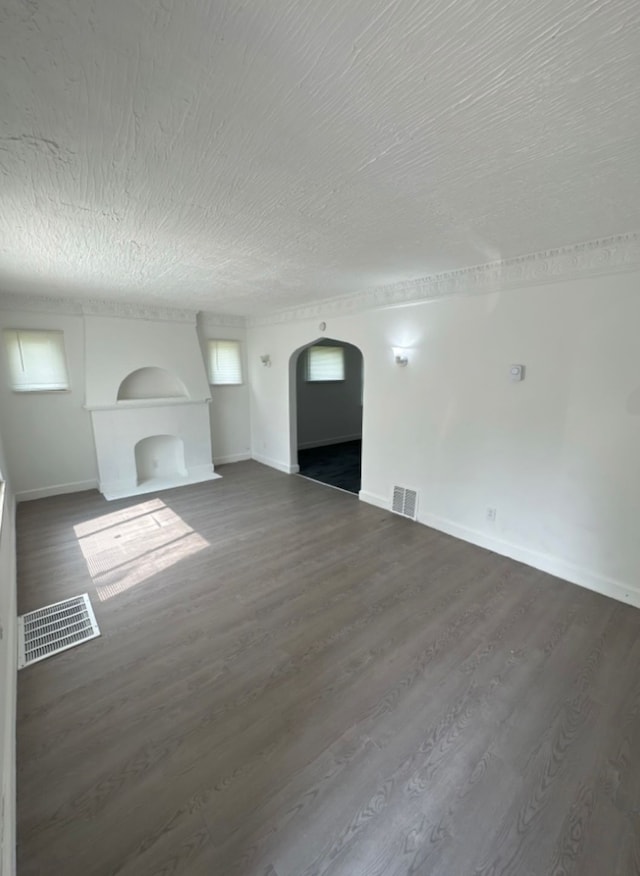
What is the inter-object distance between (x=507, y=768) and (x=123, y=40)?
2910 mm

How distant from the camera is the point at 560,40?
3.19 feet

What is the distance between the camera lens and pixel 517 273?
9.59 ft

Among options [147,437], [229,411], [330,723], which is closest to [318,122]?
[330,723]

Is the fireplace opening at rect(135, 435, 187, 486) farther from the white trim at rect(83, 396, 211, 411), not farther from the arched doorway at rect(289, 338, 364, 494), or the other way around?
the arched doorway at rect(289, 338, 364, 494)

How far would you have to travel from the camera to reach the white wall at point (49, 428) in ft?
14.4

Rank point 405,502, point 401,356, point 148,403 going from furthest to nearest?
point 148,403
point 405,502
point 401,356

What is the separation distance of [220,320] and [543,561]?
5.48 meters

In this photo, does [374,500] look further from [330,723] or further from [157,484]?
[157,484]

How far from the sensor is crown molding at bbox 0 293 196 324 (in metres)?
4.28

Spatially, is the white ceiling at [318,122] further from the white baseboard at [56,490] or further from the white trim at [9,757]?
the white baseboard at [56,490]

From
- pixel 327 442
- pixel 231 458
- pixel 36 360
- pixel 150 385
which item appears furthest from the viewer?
pixel 327 442

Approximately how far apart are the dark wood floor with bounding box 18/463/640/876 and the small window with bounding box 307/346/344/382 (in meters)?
4.71

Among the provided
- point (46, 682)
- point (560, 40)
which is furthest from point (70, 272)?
point (560, 40)

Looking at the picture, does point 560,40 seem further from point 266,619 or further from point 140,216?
point 266,619
